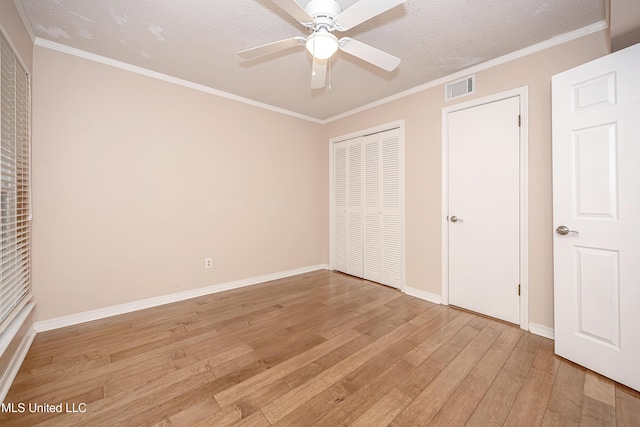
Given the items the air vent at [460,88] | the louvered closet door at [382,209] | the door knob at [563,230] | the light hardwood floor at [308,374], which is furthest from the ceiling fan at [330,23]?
the light hardwood floor at [308,374]

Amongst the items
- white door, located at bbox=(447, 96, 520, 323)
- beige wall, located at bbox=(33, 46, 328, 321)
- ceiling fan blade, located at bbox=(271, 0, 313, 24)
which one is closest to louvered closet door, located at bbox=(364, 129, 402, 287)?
white door, located at bbox=(447, 96, 520, 323)

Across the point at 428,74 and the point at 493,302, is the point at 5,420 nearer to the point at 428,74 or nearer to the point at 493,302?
the point at 493,302

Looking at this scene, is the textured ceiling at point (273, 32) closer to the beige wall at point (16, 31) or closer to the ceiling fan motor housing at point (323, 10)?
the beige wall at point (16, 31)

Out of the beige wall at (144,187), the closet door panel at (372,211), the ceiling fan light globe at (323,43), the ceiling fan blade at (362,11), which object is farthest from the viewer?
the closet door panel at (372,211)

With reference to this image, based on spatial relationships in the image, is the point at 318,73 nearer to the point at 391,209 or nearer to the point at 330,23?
the point at 330,23

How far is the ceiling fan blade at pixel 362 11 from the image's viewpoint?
1.39m

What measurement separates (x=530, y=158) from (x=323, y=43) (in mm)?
2121

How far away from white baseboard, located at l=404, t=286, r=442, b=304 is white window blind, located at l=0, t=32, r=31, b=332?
3545mm

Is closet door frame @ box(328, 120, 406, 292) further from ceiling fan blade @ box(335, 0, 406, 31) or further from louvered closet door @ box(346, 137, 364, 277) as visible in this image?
ceiling fan blade @ box(335, 0, 406, 31)

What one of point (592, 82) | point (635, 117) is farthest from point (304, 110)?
point (635, 117)

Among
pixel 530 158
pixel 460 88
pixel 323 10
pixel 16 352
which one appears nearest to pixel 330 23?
pixel 323 10

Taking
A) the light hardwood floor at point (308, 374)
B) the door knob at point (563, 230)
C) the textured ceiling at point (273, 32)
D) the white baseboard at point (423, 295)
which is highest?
the textured ceiling at point (273, 32)

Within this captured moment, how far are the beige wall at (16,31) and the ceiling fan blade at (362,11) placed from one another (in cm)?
214

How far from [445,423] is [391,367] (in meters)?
0.49
